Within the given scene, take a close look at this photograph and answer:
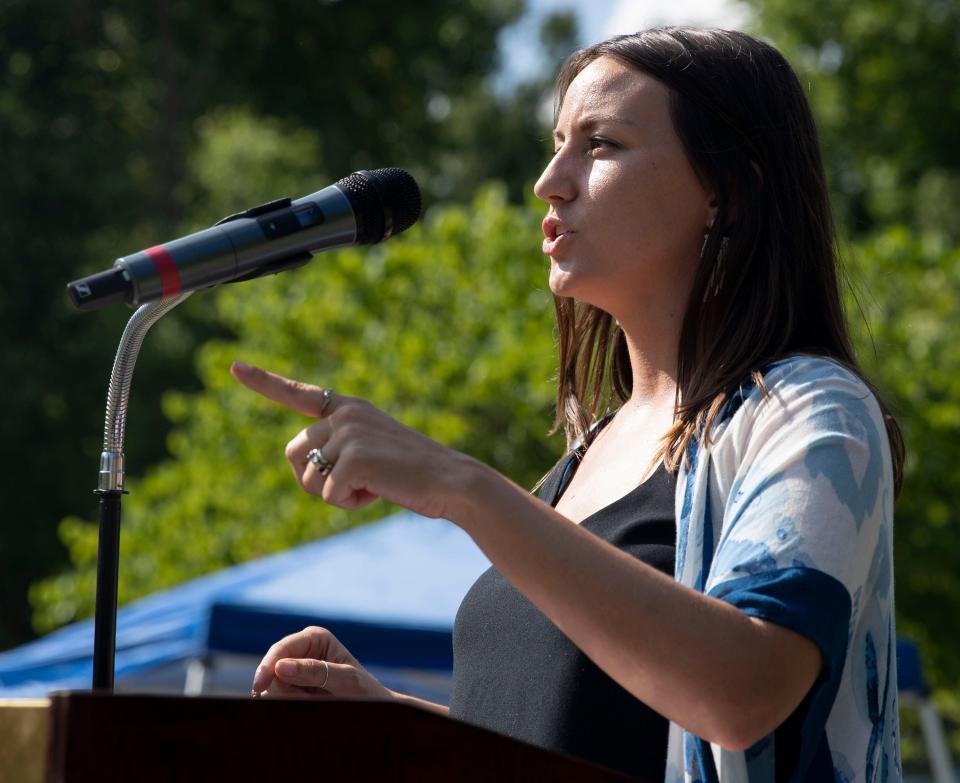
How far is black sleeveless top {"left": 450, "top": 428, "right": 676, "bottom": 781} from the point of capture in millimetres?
1648

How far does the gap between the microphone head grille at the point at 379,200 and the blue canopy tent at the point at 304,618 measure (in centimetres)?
354

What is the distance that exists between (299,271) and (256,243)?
1088 cm

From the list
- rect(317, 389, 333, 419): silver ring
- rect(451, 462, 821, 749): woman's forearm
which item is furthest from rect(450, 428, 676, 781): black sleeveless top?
rect(317, 389, 333, 419): silver ring

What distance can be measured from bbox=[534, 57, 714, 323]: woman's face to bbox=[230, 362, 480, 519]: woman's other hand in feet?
1.77

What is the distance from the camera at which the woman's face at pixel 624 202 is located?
1854 mm

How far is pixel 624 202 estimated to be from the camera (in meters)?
1.84

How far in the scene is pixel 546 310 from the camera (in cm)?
891

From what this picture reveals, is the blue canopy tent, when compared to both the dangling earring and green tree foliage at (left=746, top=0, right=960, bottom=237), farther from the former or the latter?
green tree foliage at (left=746, top=0, right=960, bottom=237)

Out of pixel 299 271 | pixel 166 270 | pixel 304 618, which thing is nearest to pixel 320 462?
pixel 166 270

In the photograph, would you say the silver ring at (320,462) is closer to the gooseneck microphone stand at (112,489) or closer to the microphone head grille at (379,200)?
the gooseneck microphone stand at (112,489)

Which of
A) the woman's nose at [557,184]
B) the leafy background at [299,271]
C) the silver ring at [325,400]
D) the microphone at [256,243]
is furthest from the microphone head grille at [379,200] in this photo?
the leafy background at [299,271]

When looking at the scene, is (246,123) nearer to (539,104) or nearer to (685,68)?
(539,104)

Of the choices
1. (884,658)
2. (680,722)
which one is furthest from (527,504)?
(884,658)

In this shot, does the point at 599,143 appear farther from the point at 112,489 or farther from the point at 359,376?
the point at 359,376
